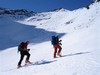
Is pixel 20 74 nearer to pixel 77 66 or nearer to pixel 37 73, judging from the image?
pixel 37 73

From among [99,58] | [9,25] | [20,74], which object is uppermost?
[9,25]

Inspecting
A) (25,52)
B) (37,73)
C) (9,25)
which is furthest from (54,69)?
(9,25)

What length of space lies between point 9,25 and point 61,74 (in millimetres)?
53053

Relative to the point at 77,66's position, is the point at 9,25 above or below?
above

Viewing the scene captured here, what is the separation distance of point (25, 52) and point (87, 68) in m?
5.94

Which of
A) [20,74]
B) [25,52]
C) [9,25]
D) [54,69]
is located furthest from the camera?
[9,25]

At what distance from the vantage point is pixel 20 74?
40.3ft

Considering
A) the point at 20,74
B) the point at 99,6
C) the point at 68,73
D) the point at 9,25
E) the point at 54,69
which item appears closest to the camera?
the point at 68,73

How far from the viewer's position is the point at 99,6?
4444 centimetres

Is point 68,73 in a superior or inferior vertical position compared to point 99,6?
inferior

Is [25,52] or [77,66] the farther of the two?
[25,52]

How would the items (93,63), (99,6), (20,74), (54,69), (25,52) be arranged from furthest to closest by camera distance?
1. (99,6)
2. (25,52)
3. (20,74)
4. (54,69)
5. (93,63)

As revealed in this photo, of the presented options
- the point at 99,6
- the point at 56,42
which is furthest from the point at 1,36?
the point at 56,42

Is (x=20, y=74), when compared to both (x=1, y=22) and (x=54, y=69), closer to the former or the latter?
(x=54, y=69)
